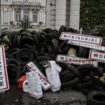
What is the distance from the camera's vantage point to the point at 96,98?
5207 mm

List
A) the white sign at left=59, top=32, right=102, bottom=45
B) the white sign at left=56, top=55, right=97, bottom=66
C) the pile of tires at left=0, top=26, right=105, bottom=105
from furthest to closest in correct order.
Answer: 1. the white sign at left=59, top=32, right=102, bottom=45
2. the white sign at left=56, top=55, right=97, bottom=66
3. the pile of tires at left=0, top=26, right=105, bottom=105

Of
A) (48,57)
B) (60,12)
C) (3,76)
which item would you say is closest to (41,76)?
(3,76)

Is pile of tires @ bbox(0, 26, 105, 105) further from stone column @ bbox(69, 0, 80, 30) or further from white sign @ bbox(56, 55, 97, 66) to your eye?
stone column @ bbox(69, 0, 80, 30)

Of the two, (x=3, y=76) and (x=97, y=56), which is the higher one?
(x=97, y=56)

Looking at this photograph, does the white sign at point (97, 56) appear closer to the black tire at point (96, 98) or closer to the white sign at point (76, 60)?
the white sign at point (76, 60)

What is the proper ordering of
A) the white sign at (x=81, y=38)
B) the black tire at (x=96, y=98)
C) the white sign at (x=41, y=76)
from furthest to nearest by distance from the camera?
the white sign at (x=81, y=38) → the white sign at (x=41, y=76) → the black tire at (x=96, y=98)

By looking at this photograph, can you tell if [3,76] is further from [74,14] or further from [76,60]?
[74,14]

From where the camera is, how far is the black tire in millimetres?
4945

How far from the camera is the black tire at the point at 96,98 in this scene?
495 centimetres

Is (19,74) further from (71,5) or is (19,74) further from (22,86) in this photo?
(71,5)

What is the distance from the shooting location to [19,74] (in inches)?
234

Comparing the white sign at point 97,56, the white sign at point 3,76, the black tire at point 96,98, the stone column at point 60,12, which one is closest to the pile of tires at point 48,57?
the black tire at point 96,98

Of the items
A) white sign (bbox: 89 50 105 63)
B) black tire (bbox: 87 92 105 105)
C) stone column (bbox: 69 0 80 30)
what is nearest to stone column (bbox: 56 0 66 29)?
stone column (bbox: 69 0 80 30)

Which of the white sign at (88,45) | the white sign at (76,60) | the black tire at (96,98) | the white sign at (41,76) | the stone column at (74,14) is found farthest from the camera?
Result: the stone column at (74,14)
